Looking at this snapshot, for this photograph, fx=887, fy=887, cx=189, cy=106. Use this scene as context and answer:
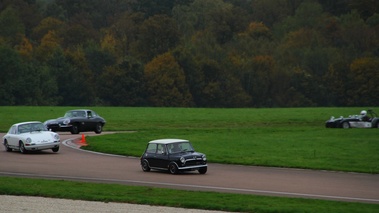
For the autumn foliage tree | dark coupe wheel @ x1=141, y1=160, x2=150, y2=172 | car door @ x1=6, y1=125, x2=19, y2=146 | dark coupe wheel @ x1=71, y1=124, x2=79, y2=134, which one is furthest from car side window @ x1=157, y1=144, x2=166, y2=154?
the autumn foliage tree

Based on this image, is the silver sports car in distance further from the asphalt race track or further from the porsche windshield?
the asphalt race track

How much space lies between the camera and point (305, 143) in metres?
49.0

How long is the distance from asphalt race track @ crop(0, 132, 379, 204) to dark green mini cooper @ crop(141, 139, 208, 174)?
1.21 ft

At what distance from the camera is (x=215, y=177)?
111 ft

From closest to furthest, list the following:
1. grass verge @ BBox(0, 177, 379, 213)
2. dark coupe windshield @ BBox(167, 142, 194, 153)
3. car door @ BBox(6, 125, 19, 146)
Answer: grass verge @ BBox(0, 177, 379, 213) → dark coupe windshield @ BBox(167, 142, 194, 153) → car door @ BBox(6, 125, 19, 146)

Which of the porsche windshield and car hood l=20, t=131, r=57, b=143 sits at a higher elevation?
the porsche windshield

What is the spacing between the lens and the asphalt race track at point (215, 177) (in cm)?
2956

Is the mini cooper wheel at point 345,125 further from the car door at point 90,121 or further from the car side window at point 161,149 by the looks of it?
the car side window at point 161,149

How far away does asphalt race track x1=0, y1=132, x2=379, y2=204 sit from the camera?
2956 centimetres

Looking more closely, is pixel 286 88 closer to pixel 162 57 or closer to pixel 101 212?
pixel 162 57

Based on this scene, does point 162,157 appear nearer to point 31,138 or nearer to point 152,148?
point 152,148

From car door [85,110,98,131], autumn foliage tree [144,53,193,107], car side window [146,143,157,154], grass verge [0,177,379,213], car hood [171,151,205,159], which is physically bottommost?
autumn foliage tree [144,53,193,107]

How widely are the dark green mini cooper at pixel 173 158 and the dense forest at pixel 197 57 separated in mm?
91136

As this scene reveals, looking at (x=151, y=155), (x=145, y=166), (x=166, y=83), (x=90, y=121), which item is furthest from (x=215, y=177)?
(x=166, y=83)
